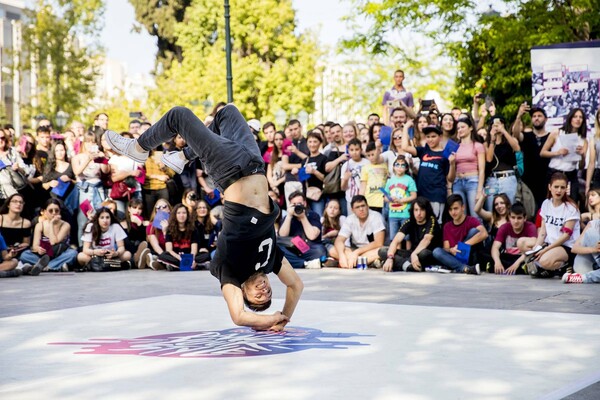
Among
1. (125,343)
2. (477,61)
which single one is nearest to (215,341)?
(125,343)

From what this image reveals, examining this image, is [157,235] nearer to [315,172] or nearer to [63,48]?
[315,172]

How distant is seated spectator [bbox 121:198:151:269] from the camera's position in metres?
13.4

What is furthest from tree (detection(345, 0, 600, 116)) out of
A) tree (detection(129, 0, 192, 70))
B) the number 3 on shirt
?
tree (detection(129, 0, 192, 70))

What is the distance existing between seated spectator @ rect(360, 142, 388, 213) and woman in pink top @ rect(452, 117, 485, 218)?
108 centimetres

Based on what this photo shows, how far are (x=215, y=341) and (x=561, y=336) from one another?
8.02 feet

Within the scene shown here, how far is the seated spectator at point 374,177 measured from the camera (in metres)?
12.7

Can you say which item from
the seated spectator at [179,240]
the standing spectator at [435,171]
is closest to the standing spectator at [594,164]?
the standing spectator at [435,171]

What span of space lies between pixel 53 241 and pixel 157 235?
58.6 inches

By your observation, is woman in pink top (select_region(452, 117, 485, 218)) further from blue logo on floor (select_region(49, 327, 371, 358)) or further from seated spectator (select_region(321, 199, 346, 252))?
blue logo on floor (select_region(49, 327, 371, 358))

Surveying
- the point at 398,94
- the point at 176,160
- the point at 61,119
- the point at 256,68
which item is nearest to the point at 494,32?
the point at 398,94

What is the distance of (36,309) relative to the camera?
865 centimetres

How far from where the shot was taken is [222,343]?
6.37 meters

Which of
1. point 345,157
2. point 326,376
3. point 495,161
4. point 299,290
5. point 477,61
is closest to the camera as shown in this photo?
point 326,376

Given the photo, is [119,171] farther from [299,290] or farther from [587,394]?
[587,394]
